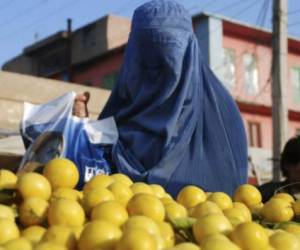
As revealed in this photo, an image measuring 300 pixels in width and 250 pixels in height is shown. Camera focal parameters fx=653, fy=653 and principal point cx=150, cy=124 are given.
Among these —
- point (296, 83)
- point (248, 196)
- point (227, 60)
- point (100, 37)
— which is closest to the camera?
point (248, 196)

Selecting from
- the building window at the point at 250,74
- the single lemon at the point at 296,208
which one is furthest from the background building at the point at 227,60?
the single lemon at the point at 296,208

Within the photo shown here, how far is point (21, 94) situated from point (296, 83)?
15.4m

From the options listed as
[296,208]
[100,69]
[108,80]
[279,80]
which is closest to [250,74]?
[108,80]

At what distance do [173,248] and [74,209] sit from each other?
0.35m

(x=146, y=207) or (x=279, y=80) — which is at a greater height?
(x=279, y=80)

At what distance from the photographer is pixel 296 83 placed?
76.8 feet

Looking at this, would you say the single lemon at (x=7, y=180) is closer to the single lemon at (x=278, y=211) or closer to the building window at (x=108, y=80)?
the single lemon at (x=278, y=211)

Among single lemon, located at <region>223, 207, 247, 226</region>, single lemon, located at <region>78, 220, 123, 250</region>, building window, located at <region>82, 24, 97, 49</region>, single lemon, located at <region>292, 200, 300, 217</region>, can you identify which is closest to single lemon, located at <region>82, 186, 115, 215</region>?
single lemon, located at <region>78, 220, 123, 250</region>

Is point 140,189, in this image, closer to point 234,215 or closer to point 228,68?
point 234,215

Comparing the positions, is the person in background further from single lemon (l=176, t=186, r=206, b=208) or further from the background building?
the background building

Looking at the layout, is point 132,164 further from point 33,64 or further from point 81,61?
point 33,64

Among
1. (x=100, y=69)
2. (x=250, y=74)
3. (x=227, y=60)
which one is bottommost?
(x=250, y=74)

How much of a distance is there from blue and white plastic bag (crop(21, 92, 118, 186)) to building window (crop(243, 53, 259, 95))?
19087 mm

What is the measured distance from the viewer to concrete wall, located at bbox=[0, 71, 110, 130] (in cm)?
949
